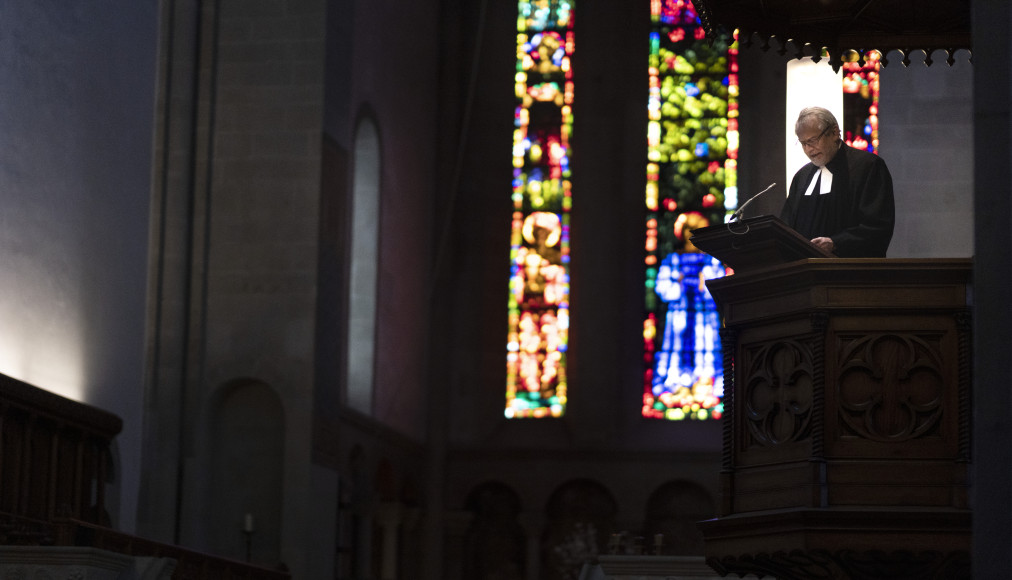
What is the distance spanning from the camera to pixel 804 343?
15.4 feet

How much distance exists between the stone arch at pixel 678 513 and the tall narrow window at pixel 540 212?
132cm

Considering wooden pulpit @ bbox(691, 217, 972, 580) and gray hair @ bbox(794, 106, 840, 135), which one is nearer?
wooden pulpit @ bbox(691, 217, 972, 580)

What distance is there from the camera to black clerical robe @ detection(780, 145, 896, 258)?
504 centimetres

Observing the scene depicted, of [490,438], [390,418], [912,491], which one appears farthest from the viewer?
[490,438]

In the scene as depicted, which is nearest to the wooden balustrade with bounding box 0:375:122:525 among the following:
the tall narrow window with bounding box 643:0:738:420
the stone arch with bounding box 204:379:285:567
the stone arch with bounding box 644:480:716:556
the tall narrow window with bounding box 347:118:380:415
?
the stone arch with bounding box 204:379:285:567

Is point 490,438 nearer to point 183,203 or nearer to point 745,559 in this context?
point 183,203

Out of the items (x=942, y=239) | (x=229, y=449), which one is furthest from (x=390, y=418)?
(x=942, y=239)

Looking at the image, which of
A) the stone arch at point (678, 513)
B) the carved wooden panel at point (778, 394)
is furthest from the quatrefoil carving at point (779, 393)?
the stone arch at point (678, 513)

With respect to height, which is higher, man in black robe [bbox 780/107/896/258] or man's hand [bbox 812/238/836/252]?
man in black robe [bbox 780/107/896/258]

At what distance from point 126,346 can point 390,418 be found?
11.8ft

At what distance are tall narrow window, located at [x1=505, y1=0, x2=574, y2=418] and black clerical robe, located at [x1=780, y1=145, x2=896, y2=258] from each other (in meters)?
10.8

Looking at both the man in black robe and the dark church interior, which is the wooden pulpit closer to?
the dark church interior

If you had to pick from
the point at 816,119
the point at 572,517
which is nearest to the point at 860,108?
the point at 572,517

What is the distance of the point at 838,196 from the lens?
5.14 m
